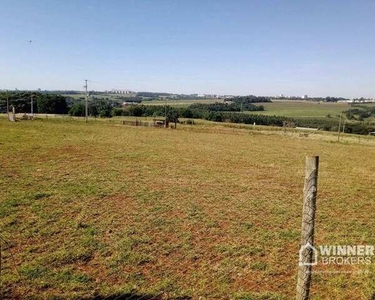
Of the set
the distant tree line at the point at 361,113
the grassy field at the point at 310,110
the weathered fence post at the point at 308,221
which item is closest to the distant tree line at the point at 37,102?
the grassy field at the point at 310,110

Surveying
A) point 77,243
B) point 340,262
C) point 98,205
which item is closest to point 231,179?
point 98,205

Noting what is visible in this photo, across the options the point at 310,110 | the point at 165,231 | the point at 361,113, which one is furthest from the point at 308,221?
the point at 310,110

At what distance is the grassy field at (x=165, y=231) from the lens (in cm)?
465

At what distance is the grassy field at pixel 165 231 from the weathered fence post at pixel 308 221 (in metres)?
1.40

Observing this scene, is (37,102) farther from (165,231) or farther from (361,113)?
(361,113)

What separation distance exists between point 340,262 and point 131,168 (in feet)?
31.8

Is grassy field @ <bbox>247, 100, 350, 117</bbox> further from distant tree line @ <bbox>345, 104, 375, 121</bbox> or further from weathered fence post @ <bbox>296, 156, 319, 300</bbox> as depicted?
weathered fence post @ <bbox>296, 156, 319, 300</bbox>

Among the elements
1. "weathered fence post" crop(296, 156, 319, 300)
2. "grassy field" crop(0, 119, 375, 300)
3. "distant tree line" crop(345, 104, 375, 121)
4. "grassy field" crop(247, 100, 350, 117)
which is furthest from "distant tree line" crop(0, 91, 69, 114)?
"weathered fence post" crop(296, 156, 319, 300)

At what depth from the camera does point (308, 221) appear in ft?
10.2

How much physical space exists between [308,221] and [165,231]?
165 inches

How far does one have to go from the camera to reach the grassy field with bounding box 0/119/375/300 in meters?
4.65

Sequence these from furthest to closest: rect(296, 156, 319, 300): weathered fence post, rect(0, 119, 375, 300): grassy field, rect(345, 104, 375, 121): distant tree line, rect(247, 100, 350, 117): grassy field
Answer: rect(247, 100, 350, 117): grassy field → rect(345, 104, 375, 121): distant tree line → rect(0, 119, 375, 300): grassy field → rect(296, 156, 319, 300): weathered fence post

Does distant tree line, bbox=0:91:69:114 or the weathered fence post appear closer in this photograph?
the weathered fence post

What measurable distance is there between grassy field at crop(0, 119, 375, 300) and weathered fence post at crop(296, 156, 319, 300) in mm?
1400
